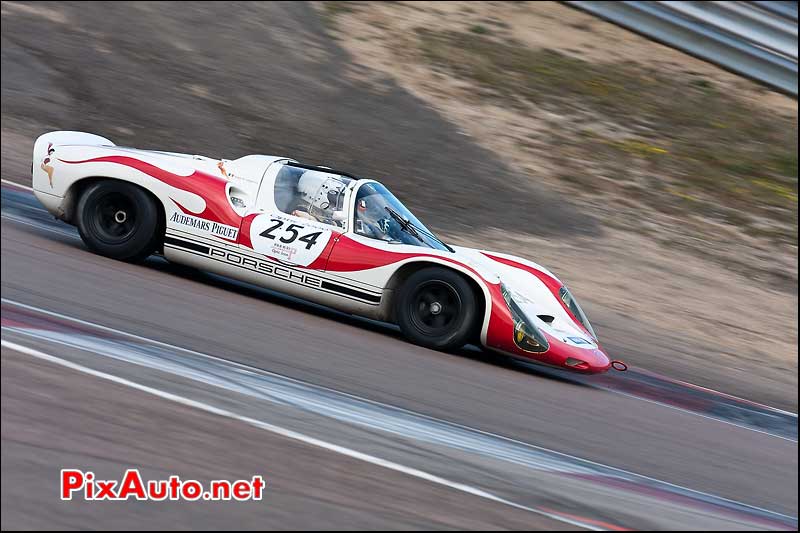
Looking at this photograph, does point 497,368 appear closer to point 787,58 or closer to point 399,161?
point 399,161

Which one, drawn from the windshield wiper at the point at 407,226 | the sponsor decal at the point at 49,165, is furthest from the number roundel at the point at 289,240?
the sponsor decal at the point at 49,165

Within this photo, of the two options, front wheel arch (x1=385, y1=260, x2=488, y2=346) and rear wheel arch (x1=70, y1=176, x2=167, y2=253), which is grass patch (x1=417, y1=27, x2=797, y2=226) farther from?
rear wheel arch (x1=70, y1=176, x2=167, y2=253)

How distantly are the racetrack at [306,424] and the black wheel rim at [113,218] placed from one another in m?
0.21

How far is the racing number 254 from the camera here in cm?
757

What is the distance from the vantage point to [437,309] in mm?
7477

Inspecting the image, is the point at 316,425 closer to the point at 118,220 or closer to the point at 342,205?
the point at 342,205

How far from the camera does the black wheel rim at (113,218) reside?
7.84m

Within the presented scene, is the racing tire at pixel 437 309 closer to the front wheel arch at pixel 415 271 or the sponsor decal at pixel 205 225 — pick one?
the front wheel arch at pixel 415 271

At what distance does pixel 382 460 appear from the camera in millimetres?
4879

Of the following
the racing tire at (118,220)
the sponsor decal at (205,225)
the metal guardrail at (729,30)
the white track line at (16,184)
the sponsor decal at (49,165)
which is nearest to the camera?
the sponsor decal at (205,225)

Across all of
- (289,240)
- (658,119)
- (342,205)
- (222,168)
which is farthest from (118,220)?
(658,119)

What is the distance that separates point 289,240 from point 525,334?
186cm

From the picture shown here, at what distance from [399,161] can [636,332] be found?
475cm

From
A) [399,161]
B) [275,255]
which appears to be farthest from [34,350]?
[399,161]
